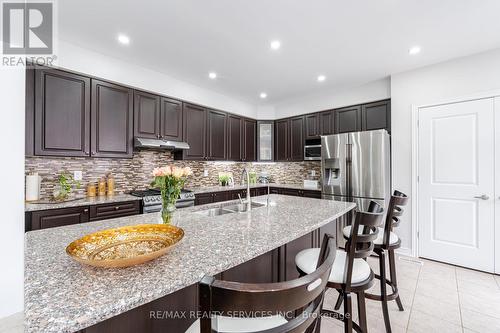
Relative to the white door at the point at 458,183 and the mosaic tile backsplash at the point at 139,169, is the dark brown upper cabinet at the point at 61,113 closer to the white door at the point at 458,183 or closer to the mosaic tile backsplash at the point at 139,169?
the mosaic tile backsplash at the point at 139,169

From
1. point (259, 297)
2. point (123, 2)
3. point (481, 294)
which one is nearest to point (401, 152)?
point (481, 294)

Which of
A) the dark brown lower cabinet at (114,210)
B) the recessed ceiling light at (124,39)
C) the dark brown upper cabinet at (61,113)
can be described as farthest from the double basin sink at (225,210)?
the recessed ceiling light at (124,39)

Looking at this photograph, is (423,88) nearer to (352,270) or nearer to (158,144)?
(352,270)

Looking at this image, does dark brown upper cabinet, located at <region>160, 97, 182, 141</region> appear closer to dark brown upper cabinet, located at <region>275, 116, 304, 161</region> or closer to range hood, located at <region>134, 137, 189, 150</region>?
range hood, located at <region>134, 137, 189, 150</region>

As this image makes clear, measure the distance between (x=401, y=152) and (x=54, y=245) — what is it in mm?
4178

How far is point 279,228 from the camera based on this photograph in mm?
1479

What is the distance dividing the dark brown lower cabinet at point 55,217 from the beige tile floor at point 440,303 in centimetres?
274

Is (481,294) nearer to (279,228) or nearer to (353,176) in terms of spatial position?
(353,176)

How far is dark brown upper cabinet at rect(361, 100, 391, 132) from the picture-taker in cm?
372

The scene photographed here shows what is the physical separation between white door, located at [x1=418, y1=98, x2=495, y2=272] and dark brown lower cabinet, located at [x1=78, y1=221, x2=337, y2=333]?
2856 millimetres

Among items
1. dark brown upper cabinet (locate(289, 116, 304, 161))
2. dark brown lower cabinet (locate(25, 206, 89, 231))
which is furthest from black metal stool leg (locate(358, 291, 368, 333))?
dark brown upper cabinet (locate(289, 116, 304, 161))

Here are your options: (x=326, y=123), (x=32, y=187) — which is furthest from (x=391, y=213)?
(x=32, y=187)

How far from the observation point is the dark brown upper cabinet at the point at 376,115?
372 centimetres

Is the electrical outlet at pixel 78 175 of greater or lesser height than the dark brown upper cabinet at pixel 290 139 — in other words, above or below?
below
